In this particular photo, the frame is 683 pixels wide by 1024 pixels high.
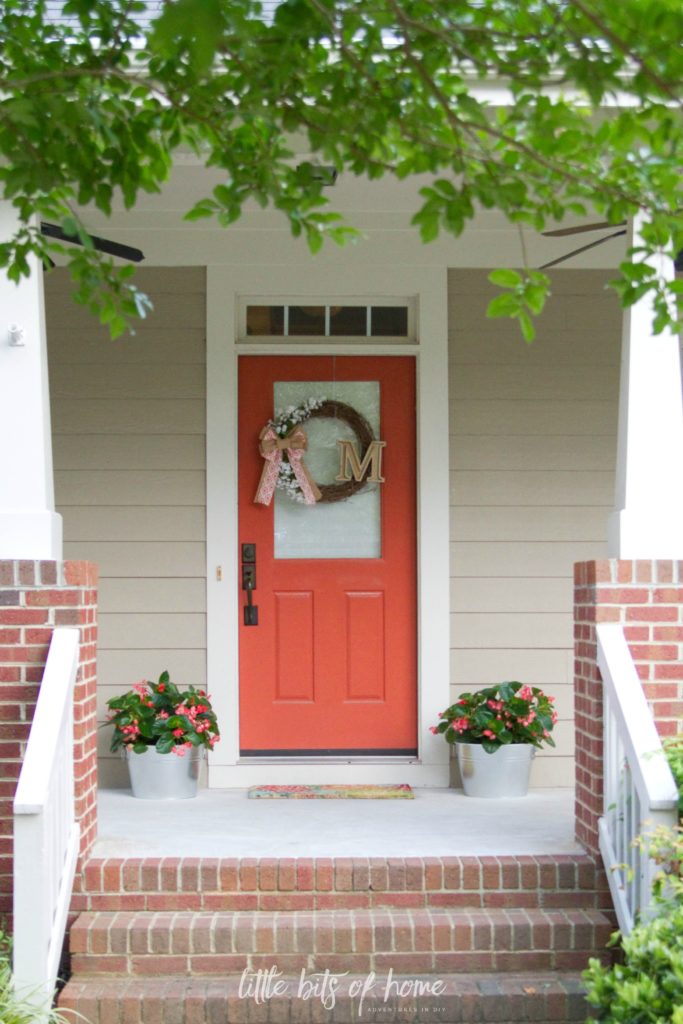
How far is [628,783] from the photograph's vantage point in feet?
11.7

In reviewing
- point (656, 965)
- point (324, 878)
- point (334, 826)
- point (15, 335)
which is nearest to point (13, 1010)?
point (324, 878)

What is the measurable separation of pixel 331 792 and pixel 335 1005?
157cm

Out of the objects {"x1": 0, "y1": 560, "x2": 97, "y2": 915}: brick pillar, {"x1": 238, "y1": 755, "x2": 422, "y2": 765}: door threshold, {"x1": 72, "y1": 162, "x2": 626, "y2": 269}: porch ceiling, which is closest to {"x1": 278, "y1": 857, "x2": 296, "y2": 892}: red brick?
{"x1": 0, "y1": 560, "x2": 97, "y2": 915}: brick pillar

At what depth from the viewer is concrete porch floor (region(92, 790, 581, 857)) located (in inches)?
156

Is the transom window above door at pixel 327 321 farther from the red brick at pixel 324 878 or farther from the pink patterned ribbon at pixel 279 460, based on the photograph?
the red brick at pixel 324 878

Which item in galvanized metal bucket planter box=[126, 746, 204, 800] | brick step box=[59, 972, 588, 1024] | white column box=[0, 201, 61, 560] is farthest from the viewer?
galvanized metal bucket planter box=[126, 746, 204, 800]

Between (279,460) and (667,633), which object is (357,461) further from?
(667,633)

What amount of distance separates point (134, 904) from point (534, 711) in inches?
74.2

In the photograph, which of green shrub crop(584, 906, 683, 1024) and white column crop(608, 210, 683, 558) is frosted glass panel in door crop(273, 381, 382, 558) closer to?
white column crop(608, 210, 683, 558)

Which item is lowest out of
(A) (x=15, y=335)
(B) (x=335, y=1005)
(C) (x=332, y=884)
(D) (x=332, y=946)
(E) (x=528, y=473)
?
(B) (x=335, y=1005)

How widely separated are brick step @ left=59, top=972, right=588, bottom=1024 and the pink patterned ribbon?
234 centimetres

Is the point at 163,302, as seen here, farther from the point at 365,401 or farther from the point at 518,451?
the point at 518,451

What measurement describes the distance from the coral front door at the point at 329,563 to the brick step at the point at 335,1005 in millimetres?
1817

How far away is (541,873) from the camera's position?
3.81 meters
